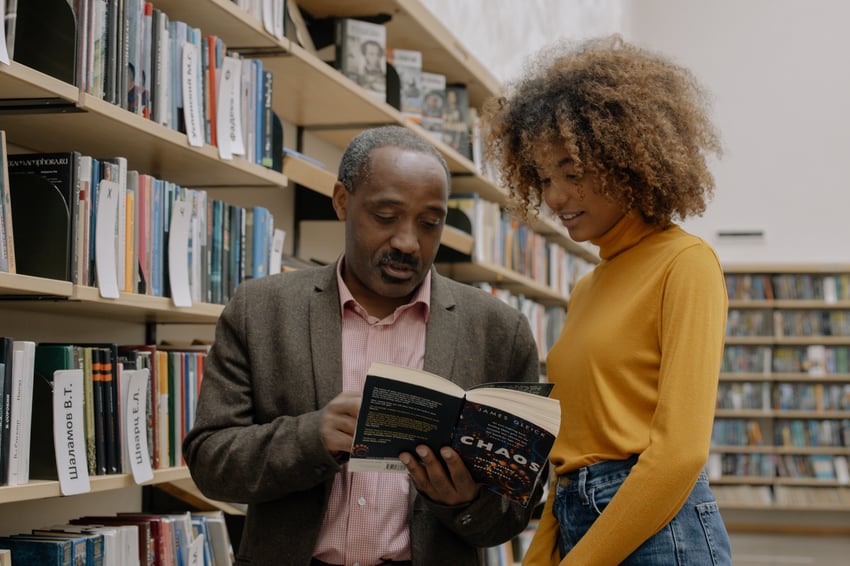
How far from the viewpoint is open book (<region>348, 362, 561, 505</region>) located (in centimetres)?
129

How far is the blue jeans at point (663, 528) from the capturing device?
140cm

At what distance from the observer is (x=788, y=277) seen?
9008mm

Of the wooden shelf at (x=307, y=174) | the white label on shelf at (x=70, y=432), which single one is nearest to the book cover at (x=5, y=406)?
the white label on shelf at (x=70, y=432)

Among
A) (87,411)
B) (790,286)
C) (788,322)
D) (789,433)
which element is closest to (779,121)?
(790,286)

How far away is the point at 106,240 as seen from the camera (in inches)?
72.2

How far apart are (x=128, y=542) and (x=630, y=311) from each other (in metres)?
1.19

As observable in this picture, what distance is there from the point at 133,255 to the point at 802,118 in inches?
356

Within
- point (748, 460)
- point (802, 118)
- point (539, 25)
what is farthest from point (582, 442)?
point (802, 118)

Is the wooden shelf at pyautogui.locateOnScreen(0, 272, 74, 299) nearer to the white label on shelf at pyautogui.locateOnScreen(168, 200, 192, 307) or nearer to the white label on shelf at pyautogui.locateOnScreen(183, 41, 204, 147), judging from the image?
the white label on shelf at pyautogui.locateOnScreen(168, 200, 192, 307)

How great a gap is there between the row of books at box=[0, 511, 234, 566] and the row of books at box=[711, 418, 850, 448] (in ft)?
22.7

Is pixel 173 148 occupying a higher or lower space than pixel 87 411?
higher

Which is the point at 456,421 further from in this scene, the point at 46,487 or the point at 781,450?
the point at 781,450

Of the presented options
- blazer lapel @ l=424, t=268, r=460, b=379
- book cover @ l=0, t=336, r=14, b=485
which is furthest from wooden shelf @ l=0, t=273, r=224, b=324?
blazer lapel @ l=424, t=268, r=460, b=379

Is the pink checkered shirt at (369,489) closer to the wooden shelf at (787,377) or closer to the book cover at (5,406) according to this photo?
the book cover at (5,406)
